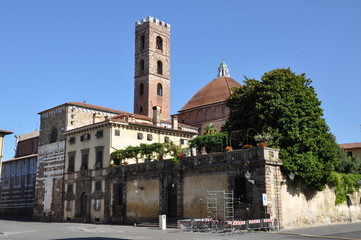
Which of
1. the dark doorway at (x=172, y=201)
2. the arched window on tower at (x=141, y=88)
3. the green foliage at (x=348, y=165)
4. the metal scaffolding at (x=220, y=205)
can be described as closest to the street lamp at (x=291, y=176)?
the metal scaffolding at (x=220, y=205)

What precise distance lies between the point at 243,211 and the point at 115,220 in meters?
14.7

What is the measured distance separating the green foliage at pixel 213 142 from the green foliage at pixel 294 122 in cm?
201

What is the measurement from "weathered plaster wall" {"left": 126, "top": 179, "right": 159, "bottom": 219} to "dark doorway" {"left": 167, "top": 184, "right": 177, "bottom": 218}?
1355 millimetres

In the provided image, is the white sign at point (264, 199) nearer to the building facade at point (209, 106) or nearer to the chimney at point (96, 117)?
the chimney at point (96, 117)

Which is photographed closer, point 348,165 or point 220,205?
point 220,205

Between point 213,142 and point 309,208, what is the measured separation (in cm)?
928

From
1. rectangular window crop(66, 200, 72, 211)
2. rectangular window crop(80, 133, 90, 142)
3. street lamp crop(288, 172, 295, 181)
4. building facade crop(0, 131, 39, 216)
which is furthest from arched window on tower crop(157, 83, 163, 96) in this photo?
street lamp crop(288, 172, 295, 181)

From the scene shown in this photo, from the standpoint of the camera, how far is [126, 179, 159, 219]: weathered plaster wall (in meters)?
32.4

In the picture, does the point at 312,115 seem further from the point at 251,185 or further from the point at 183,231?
the point at 183,231

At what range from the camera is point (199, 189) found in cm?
2862

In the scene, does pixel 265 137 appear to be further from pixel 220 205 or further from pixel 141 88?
pixel 141 88

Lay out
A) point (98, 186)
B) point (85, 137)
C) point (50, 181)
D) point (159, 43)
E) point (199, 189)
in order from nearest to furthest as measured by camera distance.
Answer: point (199, 189) → point (98, 186) → point (85, 137) → point (50, 181) → point (159, 43)

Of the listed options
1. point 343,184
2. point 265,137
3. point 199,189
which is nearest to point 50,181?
point 199,189

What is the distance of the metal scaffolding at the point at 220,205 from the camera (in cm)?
2627
